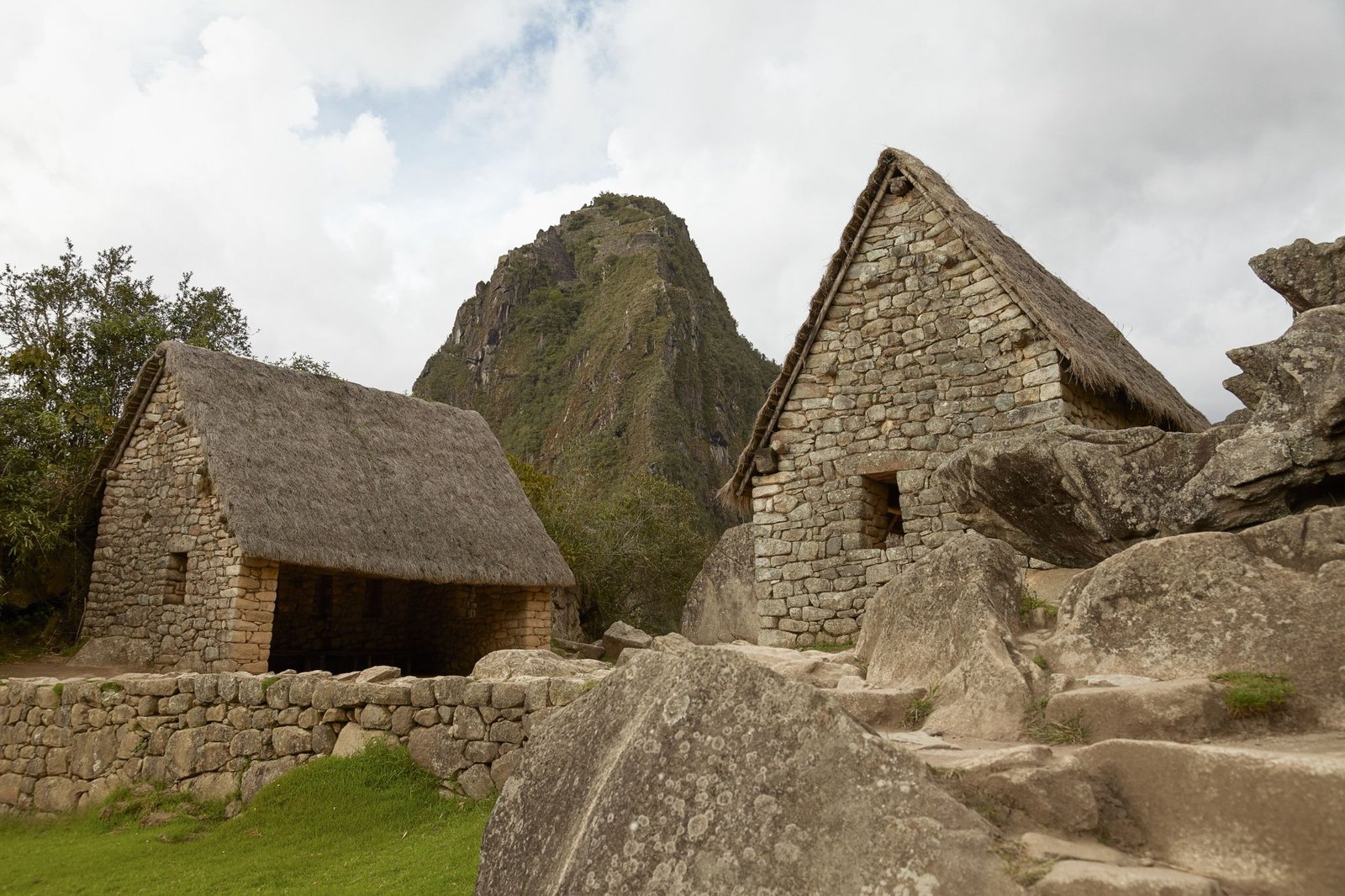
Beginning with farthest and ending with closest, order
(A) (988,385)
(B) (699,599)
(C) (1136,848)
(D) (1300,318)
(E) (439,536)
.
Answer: (B) (699,599), (E) (439,536), (A) (988,385), (D) (1300,318), (C) (1136,848)

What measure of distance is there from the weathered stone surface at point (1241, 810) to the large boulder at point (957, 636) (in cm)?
96

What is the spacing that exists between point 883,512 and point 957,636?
6.43 meters

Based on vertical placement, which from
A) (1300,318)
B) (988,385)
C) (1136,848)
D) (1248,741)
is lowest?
(1136,848)

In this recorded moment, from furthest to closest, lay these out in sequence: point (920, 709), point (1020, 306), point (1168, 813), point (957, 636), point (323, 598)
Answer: point (323, 598) < point (1020, 306) < point (957, 636) < point (920, 709) < point (1168, 813)

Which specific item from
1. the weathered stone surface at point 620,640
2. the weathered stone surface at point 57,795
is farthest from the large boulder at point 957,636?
the weathered stone surface at point 620,640

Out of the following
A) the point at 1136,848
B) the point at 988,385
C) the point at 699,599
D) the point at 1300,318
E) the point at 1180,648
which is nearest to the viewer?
the point at 1136,848

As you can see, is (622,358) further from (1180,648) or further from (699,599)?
(1180,648)

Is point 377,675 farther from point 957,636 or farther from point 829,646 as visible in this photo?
point 957,636

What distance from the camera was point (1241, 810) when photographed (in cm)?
242

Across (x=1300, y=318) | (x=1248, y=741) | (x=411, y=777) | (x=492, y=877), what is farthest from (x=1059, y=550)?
(x=411, y=777)

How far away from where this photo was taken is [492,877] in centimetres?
308

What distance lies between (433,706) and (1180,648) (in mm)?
5244

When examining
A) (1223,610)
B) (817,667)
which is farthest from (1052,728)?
(817,667)

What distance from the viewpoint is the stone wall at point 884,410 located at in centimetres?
979
